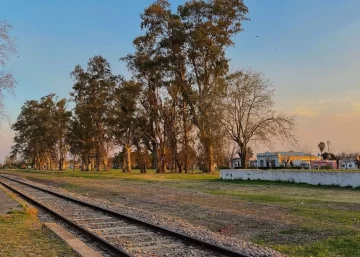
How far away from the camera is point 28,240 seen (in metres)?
9.71

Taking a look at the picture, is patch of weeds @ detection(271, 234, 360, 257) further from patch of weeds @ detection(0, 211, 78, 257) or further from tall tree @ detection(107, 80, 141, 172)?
tall tree @ detection(107, 80, 141, 172)

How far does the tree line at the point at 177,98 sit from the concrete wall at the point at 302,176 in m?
10.1

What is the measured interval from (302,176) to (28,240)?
23220mm

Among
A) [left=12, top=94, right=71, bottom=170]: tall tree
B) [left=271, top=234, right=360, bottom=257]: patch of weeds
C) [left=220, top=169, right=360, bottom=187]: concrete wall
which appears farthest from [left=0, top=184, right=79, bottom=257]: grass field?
[left=12, top=94, right=71, bottom=170]: tall tree

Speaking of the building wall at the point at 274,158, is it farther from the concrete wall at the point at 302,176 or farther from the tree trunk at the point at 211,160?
the concrete wall at the point at 302,176

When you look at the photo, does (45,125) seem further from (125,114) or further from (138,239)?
(138,239)

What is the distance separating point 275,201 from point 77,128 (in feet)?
232

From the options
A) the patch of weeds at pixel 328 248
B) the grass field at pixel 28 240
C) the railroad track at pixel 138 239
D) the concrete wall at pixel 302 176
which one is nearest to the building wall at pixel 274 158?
the concrete wall at pixel 302 176

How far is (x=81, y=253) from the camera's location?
8.09 metres

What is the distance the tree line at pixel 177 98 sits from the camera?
157ft

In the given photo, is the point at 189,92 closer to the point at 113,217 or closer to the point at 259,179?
the point at 259,179

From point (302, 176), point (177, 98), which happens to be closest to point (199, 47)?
point (177, 98)

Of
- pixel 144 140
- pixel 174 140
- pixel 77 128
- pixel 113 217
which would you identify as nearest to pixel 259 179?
pixel 113 217

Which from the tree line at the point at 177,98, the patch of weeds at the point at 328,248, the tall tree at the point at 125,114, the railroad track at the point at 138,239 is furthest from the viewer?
the tall tree at the point at 125,114
